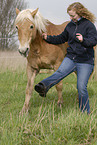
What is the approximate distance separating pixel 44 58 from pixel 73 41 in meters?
0.84

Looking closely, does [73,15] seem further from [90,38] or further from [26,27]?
[26,27]

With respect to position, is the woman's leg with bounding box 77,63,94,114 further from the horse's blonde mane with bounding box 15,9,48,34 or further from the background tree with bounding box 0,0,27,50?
the background tree with bounding box 0,0,27,50

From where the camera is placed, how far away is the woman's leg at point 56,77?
2970mm

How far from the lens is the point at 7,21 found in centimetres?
2116

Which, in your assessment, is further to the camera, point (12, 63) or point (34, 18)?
point (12, 63)

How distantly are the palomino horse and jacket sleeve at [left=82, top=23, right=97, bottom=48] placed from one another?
1.02 meters

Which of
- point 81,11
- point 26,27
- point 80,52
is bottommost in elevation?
point 80,52

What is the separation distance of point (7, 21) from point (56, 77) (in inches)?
769

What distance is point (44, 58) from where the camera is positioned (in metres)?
4.02

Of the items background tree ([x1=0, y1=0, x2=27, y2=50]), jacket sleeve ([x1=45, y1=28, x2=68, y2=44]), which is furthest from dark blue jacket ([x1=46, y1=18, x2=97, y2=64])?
background tree ([x1=0, y1=0, x2=27, y2=50])

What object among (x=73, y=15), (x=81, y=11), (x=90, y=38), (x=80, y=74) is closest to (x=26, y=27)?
(x=73, y=15)

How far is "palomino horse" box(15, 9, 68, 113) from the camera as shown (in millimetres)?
3377

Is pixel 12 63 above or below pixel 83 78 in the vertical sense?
below

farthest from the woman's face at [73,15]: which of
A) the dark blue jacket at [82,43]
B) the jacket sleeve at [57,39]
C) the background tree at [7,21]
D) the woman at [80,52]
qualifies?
the background tree at [7,21]
